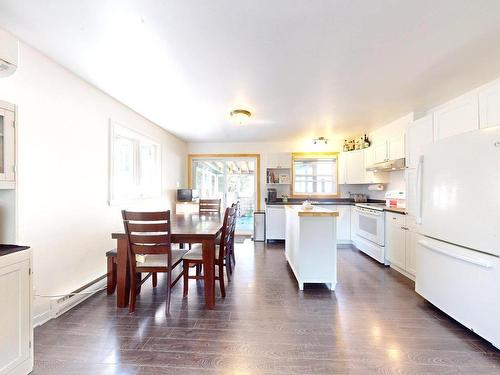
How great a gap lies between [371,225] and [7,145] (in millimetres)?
4468

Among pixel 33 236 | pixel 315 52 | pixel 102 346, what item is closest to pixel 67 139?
pixel 33 236

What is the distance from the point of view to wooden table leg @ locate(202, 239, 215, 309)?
2305 mm

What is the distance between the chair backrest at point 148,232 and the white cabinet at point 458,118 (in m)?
3.00

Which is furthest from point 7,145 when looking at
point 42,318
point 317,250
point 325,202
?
point 325,202

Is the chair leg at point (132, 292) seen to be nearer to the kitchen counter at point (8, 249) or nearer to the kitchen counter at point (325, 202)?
the kitchen counter at point (8, 249)

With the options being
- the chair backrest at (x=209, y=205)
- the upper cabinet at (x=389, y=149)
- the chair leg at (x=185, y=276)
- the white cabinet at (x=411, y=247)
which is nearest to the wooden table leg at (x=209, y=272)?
the chair leg at (x=185, y=276)

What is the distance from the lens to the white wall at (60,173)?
1.92 metres

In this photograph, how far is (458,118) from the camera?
238 cm

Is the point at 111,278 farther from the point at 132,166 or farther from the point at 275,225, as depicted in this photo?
the point at 275,225

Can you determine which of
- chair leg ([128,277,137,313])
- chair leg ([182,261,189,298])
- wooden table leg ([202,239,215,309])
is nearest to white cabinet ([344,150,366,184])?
wooden table leg ([202,239,215,309])

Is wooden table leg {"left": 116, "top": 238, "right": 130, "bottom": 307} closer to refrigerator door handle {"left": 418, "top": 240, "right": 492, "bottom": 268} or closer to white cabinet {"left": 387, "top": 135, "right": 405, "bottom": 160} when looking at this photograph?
refrigerator door handle {"left": 418, "top": 240, "right": 492, "bottom": 268}

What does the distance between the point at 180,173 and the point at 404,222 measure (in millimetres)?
4446

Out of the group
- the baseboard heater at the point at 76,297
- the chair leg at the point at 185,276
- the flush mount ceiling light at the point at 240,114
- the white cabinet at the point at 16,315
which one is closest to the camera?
the white cabinet at the point at 16,315

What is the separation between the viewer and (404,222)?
3.19 metres
